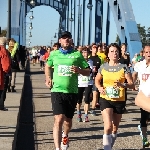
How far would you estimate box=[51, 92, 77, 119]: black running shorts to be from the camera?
7.32m

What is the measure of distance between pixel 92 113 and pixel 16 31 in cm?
2276

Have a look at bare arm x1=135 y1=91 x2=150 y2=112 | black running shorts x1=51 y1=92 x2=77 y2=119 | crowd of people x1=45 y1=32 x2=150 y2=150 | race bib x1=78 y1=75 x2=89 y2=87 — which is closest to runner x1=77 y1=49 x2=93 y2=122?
race bib x1=78 y1=75 x2=89 y2=87

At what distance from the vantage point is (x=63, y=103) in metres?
7.36

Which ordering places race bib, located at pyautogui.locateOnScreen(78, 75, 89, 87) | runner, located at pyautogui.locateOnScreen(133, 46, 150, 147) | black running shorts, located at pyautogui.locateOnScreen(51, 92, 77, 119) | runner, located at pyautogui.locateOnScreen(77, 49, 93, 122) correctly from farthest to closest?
race bib, located at pyautogui.locateOnScreen(78, 75, 89, 87)
runner, located at pyautogui.locateOnScreen(77, 49, 93, 122)
runner, located at pyautogui.locateOnScreen(133, 46, 150, 147)
black running shorts, located at pyautogui.locateOnScreen(51, 92, 77, 119)

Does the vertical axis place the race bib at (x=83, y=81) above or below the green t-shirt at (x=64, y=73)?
below

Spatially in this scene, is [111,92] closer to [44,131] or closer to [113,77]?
[113,77]

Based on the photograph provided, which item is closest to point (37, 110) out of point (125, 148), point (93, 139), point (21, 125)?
point (21, 125)

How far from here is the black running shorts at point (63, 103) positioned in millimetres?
7316

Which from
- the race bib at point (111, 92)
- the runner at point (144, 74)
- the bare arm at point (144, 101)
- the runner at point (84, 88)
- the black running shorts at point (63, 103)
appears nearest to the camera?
the bare arm at point (144, 101)

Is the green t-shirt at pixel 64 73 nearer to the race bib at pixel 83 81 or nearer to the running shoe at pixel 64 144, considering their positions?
the running shoe at pixel 64 144

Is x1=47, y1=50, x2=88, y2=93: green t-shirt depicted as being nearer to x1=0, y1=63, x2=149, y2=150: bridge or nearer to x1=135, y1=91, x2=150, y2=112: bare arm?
x1=0, y1=63, x2=149, y2=150: bridge

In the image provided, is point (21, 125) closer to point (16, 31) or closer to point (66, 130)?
point (66, 130)

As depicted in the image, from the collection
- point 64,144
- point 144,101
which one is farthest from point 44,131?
point 144,101

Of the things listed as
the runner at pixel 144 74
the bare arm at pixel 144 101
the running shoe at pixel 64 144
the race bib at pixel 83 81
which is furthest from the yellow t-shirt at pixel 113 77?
the bare arm at pixel 144 101
